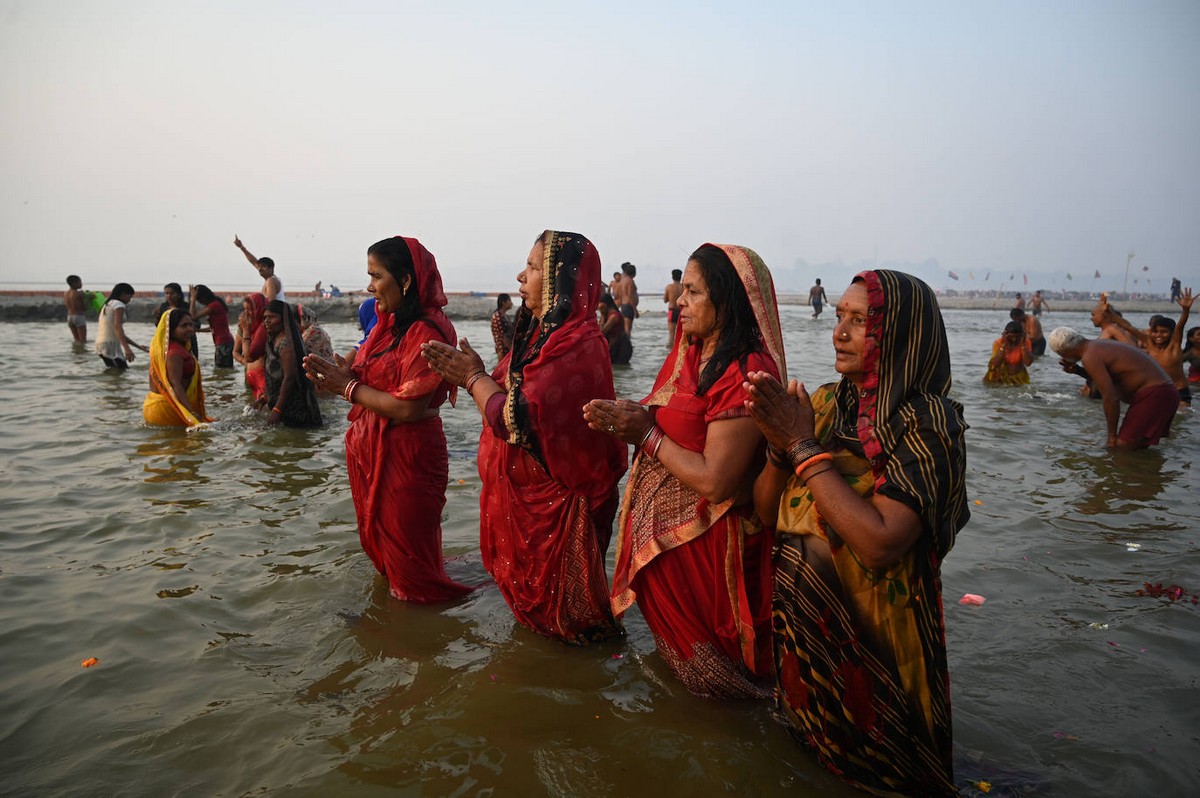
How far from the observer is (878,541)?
7.09 ft

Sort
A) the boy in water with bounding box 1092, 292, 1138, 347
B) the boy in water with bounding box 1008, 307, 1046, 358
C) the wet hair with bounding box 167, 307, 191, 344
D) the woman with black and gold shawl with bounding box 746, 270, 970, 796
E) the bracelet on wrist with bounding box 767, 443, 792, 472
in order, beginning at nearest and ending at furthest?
the woman with black and gold shawl with bounding box 746, 270, 970, 796 → the bracelet on wrist with bounding box 767, 443, 792, 472 → the wet hair with bounding box 167, 307, 191, 344 → the boy in water with bounding box 1092, 292, 1138, 347 → the boy in water with bounding box 1008, 307, 1046, 358

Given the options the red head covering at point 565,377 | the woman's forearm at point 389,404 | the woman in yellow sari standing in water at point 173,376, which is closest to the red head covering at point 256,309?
the woman in yellow sari standing in water at point 173,376

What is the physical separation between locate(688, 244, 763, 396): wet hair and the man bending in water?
6760mm

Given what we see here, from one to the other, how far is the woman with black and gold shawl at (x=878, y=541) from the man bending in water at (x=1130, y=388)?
22.6ft

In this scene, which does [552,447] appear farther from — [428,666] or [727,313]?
[428,666]

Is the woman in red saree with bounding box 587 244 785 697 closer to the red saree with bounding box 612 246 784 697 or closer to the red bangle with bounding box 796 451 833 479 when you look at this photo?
the red saree with bounding box 612 246 784 697

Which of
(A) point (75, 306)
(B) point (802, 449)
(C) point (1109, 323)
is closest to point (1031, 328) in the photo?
(C) point (1109, 323)

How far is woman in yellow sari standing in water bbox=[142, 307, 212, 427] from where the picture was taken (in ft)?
27.1

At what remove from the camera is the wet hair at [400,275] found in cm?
381

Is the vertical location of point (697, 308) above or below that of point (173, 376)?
above

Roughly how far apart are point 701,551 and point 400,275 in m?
2.06

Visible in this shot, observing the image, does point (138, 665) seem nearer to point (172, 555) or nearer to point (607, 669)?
point (172, 555)

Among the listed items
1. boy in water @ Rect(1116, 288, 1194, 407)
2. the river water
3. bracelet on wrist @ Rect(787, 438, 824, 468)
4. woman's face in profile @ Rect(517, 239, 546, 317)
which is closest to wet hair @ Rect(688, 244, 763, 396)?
bracelet on wrist @ Rect(787, 438, 824, 468)

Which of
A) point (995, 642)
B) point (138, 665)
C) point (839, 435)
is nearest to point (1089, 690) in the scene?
point (995, 642)
